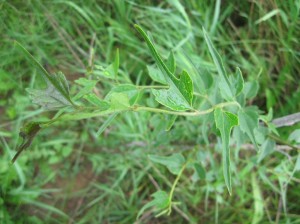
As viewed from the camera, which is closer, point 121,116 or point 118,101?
point 118,101

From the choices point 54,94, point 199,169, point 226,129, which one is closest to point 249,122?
point 226,129

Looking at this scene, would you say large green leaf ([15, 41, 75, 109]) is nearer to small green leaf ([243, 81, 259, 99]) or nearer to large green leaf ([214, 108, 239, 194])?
large green leaf ([214, 108, 239, 194])

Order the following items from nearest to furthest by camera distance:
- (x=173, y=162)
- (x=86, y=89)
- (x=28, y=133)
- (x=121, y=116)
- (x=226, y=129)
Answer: (x=28, y=133) → (x=226, y=129) → (x=86, y=89) → (x=173, y=162) → (x=121, y=116)

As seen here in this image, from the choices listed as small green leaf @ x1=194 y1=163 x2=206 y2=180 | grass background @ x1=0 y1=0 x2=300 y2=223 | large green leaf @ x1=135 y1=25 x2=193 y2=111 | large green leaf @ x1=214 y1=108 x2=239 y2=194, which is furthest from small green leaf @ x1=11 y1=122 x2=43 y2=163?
grass background @ x1=0 y1=0 x2=300 y2=223

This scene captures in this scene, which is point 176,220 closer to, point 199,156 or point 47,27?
point 199,156

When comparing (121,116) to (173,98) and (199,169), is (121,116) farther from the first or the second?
(173,98)

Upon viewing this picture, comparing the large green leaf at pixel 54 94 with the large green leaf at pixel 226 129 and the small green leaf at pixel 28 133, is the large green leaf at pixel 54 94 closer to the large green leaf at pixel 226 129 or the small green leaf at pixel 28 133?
the small green leaf at pixel 28 133
